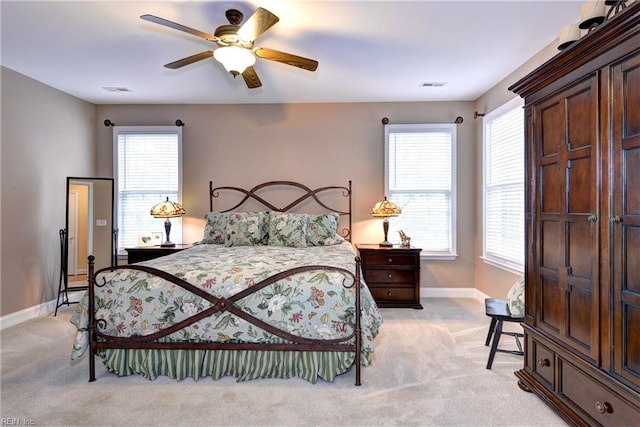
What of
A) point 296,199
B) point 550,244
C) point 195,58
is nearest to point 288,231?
point 296,199

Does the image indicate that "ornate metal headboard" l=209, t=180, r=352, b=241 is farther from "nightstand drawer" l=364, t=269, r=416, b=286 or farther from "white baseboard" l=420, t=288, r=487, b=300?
"white baseboard" l=420, t=288, r=487, b=300

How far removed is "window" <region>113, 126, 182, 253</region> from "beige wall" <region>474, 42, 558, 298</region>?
4063 mm

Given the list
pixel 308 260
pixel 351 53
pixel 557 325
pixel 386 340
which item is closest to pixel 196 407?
pixel 308 260

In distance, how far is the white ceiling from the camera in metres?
2.61

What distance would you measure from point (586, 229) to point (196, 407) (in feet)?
7.92

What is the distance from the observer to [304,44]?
3158 mm

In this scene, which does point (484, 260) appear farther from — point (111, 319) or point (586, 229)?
point (111, 319)

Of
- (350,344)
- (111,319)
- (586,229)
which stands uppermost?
(586,229)

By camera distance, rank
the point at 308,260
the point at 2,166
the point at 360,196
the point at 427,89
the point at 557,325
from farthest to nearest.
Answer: the point at 360,196 → the point at 427,89 → the point at 2,166 → the point at 308,260 → the point at 557,325

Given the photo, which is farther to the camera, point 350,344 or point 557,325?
point 350,344

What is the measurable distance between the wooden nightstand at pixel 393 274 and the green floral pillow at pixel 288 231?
79 centimetres

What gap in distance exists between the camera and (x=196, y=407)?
2182mm

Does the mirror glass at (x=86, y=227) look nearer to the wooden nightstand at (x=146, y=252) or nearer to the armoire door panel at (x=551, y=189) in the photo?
the wooden nightstand at (x=146, y=252)

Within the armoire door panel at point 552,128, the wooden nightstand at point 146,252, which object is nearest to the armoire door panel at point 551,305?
the armoire door panel at point 552,128
